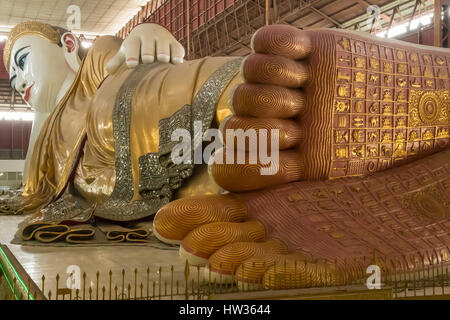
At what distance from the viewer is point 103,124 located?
2.71 m

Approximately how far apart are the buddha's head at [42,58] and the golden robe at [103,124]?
2.80 feet

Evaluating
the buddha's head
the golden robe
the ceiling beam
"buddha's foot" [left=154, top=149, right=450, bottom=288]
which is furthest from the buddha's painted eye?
"buddha's foot" [left=154, top=149, right=450, bottom=288]

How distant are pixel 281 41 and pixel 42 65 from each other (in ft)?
10.6

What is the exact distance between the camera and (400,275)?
136 centimetres

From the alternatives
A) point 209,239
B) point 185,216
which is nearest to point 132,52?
point 185,216

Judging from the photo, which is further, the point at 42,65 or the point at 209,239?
the point at 42,65

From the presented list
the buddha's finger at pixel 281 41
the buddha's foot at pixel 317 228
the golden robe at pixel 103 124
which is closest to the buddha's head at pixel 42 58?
the golden robe at pixel 103 124

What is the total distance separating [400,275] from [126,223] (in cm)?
142

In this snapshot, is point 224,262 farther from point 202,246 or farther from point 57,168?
point 57,168

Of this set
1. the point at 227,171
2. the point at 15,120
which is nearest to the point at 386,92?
the point at 227,171

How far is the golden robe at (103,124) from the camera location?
2.44 meters

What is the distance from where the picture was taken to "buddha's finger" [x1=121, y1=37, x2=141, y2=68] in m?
2.80

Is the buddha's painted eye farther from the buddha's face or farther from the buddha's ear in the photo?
the buddha's ear

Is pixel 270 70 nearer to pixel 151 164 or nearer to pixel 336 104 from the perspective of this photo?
pixel 336 104
